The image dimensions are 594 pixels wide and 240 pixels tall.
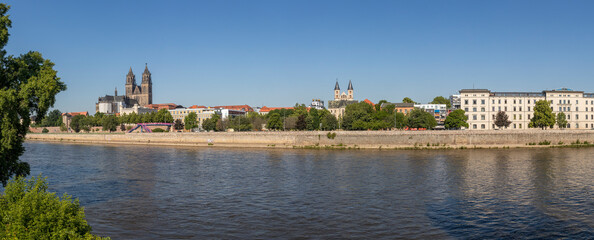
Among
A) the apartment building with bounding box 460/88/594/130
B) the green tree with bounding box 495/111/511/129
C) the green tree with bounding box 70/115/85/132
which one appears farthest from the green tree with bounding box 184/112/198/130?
the green tree with bounding box 495/111/511/129

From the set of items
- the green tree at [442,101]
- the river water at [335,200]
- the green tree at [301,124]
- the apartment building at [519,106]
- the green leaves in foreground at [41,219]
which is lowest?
the river water at [335,200]

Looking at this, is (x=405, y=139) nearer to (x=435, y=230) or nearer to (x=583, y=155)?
(x=583, y=155)

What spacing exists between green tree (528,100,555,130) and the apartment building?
4.94 m

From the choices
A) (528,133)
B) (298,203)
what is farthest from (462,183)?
(528,133)

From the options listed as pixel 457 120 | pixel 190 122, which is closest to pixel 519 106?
pixel 457 120

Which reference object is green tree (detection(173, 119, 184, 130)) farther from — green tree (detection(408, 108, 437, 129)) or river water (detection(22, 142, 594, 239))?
Result: river water (detection(22, 142, 594, 239))

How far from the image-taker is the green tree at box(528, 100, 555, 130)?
301 feet

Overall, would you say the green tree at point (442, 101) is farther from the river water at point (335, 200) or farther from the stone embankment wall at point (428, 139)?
the river water at point (335, 200)

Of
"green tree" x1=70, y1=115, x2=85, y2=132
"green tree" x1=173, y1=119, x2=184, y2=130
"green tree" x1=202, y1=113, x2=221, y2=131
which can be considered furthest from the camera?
"green tree" x1=70, y1=115, x2=85, y2=132

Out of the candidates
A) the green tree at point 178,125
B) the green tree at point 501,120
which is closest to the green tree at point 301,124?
the green tree at point 501,120

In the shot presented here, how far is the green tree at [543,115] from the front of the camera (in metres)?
91.6

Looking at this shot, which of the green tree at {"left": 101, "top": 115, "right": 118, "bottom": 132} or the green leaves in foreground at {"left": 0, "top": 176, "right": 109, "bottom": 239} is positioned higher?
the green tree at {"left": 101, "top": 115, "right": 118, "bottom": 132}

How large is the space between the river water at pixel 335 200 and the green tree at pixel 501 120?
4694 centimetres

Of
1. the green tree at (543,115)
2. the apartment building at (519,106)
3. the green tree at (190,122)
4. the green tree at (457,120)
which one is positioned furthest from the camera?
the green tree at (190,122)
